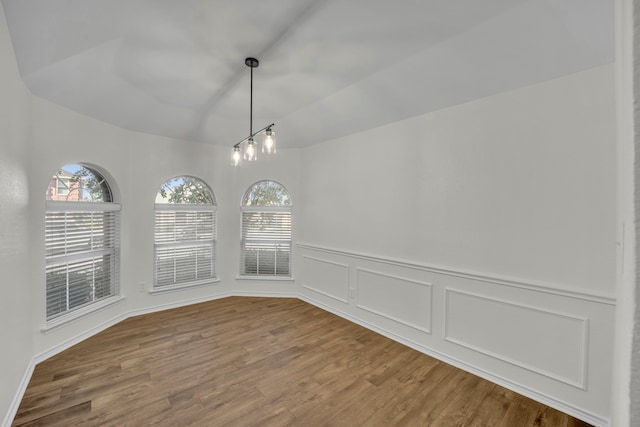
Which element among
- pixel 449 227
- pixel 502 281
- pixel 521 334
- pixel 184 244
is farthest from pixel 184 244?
pixel 521 334

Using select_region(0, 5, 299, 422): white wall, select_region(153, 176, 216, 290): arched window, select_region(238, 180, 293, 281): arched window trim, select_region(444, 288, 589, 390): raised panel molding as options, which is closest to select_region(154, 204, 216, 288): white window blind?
select_region(153, 176, 216, 290): arched window

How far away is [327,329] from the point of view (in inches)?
139

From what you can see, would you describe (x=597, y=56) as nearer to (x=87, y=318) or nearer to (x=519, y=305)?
(x=519, y=305)

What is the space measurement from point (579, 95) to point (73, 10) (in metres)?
3.69

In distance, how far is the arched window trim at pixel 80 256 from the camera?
291 centimetres

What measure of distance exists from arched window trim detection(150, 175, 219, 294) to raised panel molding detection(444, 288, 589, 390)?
3.52 meters

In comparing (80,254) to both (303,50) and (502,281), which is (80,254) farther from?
(502,281)

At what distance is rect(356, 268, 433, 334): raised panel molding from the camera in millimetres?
3053

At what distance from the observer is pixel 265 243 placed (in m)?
4.79

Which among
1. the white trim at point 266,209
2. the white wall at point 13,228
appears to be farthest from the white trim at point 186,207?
the white wall at point 13,228

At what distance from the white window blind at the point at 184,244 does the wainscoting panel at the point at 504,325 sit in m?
2.48

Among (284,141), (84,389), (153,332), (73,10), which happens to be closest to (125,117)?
(73,10)

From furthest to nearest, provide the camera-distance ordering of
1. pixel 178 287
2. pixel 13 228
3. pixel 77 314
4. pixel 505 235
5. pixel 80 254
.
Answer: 1. pixel 178 287
2. pixel 80 254
3. pixel 77 314
4. pixel 505 235
5. pixel 13 228

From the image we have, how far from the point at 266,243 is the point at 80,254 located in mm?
2405
